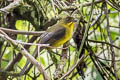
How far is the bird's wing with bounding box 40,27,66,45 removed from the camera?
2.61 metres

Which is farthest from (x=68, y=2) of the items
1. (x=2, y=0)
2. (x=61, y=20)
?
(x=2, y=0)

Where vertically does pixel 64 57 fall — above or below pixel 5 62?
above

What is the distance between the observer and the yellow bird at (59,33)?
2631 millimetres

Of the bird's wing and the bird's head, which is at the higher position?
the bird's head

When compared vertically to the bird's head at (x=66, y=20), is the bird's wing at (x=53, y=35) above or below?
below

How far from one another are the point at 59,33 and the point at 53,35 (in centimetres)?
6

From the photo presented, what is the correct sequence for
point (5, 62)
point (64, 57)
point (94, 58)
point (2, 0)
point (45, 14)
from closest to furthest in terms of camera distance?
point (64, 57), point (94, 58), point (2, 0), point (45, 14), point (5, 62)

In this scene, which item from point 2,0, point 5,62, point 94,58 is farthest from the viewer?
point 5,62

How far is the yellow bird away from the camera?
8.63ft

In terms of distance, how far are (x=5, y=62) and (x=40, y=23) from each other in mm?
599

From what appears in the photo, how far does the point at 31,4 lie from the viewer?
114 inches

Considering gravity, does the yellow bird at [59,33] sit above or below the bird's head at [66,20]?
below

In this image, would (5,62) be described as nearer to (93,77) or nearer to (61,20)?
(61,20)

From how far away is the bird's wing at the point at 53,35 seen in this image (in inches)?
103
